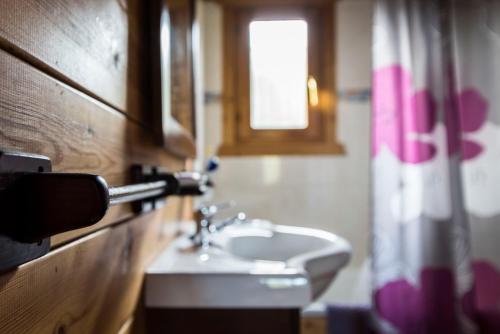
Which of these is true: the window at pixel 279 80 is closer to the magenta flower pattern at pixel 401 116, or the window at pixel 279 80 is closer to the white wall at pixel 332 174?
the white wall at pixel 332 174

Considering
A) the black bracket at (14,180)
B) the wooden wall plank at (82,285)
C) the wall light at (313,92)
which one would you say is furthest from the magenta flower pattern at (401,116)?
the black bracket at (14,180)

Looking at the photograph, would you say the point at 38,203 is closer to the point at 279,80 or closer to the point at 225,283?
the point at 225,283

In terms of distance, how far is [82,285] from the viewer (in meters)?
0.50

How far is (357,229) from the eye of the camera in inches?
79.3

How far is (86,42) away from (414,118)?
5.39 feet

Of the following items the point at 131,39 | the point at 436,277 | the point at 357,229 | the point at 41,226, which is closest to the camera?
the point at 41,226

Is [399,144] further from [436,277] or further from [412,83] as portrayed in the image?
[436,277]

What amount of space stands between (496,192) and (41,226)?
6.80 ft

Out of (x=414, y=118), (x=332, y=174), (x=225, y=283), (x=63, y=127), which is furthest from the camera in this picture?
(x=332, y=174)

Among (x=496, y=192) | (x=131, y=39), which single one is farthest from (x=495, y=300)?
(x=131, y=39)

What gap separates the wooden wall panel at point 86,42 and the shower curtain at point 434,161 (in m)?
1.40

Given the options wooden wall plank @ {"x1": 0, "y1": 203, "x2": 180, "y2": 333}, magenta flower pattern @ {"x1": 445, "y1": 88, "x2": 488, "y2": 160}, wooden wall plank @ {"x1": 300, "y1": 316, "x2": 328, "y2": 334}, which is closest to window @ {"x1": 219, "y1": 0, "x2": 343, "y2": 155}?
magenta flower pattern @ {"x1": 445, "y1": 88, "x2": 488, "y2": 160}

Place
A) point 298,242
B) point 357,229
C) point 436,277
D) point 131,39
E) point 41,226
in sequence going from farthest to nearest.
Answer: point 357,229, point 436,277, point 298,242, point 131,39, point 41,226

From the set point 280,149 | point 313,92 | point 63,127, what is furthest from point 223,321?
point 313,92
